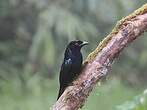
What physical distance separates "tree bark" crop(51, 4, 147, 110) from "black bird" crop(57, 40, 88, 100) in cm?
5

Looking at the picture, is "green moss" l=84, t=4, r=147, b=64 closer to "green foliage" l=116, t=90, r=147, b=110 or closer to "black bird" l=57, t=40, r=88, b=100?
"black bird" l=57, t=40, r=88, b=100

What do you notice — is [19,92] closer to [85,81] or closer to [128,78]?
[128,78]

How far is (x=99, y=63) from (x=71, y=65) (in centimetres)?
19

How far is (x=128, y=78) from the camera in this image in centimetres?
1248

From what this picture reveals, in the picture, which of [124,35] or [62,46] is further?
[62,46]

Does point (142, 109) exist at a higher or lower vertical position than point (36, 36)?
lower

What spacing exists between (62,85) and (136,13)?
23.8 inches

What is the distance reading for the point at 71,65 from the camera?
443cm

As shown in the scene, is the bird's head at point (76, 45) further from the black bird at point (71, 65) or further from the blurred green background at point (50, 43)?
the blurred green background at point (50, 43)

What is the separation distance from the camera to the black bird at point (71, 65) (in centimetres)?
442

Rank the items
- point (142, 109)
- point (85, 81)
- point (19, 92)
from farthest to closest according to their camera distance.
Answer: point (19, 92)
point (142, 109)
point (85, 81)

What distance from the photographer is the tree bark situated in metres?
4.28

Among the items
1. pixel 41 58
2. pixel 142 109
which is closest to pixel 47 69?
pixel 41 58

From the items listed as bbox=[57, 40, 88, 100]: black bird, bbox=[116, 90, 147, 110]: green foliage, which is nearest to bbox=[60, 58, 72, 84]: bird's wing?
bbox=[57, 40, 88, 100]: black bird
